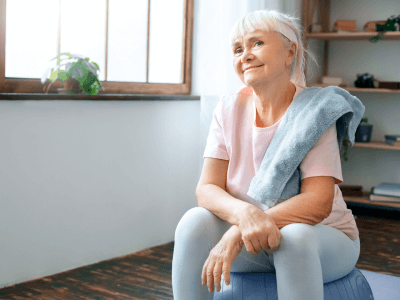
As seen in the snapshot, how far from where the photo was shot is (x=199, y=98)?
114 inches

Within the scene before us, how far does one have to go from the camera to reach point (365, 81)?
354 centimetres

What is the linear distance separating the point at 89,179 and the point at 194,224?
3.95 feet

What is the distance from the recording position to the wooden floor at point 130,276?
1967 millimetres

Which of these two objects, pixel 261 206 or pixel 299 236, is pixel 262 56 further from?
pixel 299 236

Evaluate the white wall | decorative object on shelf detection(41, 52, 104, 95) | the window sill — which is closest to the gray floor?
the white wall

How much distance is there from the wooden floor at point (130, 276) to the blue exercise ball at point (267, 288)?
0.76 meters

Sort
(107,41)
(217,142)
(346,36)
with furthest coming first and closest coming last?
1. (346,36)
2. (107,41)
3. (217,142)

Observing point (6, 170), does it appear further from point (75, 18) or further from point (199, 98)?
point (199, 98)

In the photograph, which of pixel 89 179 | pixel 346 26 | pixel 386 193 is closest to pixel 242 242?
pixel 89 179

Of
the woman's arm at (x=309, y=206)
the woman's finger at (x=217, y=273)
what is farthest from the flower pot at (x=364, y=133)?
the woman's finger at (x=217, y=273)

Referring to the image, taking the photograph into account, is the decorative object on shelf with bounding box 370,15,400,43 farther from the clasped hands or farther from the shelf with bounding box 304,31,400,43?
the clasped hands

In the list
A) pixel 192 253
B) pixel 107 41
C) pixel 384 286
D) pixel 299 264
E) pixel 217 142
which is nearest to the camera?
pixel 299 264

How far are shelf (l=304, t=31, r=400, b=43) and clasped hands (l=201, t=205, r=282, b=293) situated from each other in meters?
2.60

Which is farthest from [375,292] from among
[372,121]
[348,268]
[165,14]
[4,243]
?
[372,121]
